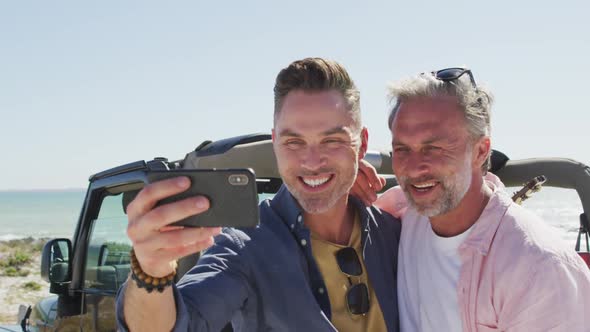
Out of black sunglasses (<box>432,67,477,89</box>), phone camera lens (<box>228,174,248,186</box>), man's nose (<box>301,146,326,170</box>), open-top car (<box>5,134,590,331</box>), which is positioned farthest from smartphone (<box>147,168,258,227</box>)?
open-top car (<box>5,134,590,331</box>)

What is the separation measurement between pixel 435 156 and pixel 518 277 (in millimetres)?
604

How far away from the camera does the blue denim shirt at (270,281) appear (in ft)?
6.95

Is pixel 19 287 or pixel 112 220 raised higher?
pixel 112 220

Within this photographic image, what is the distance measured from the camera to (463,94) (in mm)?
2678

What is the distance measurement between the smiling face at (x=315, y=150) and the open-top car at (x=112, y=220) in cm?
68

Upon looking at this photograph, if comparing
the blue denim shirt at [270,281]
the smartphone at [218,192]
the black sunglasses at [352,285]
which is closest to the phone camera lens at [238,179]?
the smartphone at [218,192]

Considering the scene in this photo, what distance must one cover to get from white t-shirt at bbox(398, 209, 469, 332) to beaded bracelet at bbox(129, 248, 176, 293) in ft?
3.52

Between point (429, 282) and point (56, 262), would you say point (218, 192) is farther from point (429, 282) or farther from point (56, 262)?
point (56, 262)

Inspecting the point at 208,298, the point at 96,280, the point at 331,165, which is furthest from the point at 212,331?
the point at 96,280

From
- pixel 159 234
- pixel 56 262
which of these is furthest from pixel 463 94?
pixel 56 262

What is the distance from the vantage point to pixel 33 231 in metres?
65.1

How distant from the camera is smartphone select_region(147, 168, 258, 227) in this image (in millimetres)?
1634

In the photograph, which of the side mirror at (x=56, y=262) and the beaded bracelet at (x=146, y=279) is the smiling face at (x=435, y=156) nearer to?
the beaded bracelet at (x=146, y=279)

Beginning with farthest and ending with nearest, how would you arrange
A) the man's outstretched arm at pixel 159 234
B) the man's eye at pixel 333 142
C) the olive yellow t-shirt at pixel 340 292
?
the man's eye at pixel 333 142 → the olive yellow t-shirt at pixel 340 292 → the man's outstretched arm at pixel 159 234
